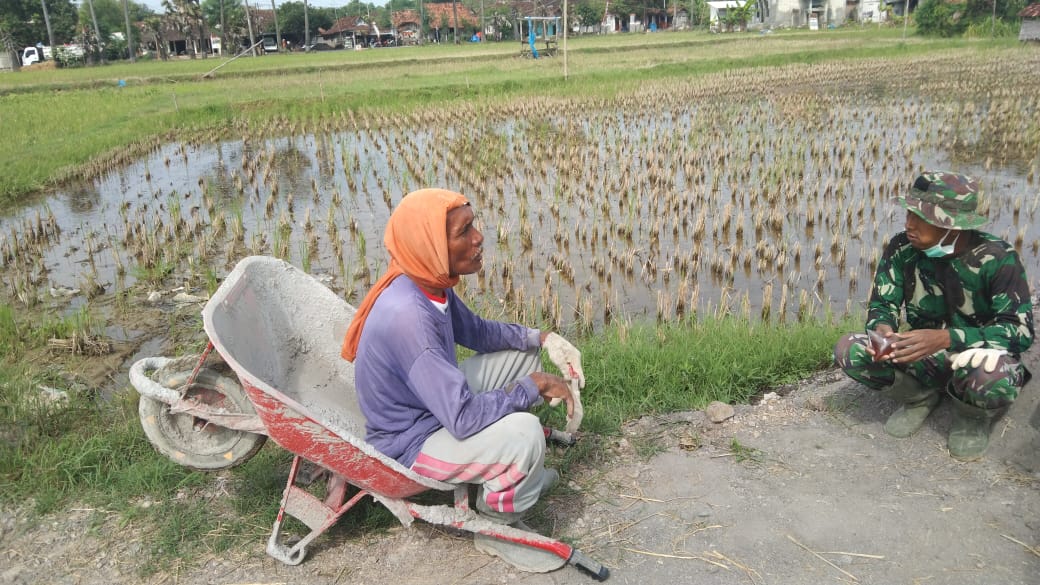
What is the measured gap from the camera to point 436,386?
2.21m

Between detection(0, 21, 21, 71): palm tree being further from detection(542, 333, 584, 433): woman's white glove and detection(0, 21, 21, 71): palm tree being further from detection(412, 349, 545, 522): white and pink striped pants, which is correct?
detection(412, 349, 545, 522): white and pink striped pants

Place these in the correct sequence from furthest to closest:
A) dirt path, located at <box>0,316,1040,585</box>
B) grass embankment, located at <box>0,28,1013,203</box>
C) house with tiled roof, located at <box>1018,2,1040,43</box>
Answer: house with tiled roof, located at <box>1018,2,1040,43</box> < grass embankment, located at <box>0,28,1013,203</box> < dirt path, located at <box>0,316,1040,585</box>

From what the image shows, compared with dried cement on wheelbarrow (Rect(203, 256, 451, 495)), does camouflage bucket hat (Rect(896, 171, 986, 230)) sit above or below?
above

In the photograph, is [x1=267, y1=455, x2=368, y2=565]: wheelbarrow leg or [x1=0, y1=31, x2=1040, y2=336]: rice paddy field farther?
[x1=0, y1=31, x2=1040, y2=336]: rice paddy field

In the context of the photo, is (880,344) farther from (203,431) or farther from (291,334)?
(203,431)

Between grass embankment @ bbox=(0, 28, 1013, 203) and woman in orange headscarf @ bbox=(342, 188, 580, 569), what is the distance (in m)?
8.95

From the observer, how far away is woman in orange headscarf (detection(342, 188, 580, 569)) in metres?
2.22

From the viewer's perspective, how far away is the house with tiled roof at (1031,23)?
24.0 m

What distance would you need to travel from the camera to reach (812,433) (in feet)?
10.4

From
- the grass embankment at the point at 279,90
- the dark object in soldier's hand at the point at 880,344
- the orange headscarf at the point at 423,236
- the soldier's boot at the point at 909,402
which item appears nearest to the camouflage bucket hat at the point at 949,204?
the dark object in soldier's hand at the point at 880,344

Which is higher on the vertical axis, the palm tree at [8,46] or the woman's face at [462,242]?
the palm tree at [8,46]

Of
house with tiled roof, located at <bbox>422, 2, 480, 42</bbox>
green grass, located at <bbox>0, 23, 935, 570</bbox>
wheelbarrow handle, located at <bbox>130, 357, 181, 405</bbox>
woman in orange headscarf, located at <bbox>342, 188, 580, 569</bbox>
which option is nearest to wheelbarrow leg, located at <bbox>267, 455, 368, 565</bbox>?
green grass, located at <bbox>0, 23, 935, 570</bbox>

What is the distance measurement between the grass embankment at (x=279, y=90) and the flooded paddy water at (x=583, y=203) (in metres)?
0.97

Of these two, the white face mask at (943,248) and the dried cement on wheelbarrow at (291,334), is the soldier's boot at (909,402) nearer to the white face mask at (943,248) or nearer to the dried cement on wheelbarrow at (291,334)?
the white face mask at (943,248)
